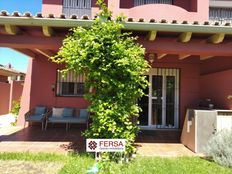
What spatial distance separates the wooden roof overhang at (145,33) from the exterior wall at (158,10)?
4501 millimetres

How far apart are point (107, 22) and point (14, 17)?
2.54 meters

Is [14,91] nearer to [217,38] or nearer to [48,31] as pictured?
[48,31]

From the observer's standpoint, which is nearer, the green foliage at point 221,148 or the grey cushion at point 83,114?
the green foliage at point 221,148

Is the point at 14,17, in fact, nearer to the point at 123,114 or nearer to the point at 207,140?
the point at 123,114

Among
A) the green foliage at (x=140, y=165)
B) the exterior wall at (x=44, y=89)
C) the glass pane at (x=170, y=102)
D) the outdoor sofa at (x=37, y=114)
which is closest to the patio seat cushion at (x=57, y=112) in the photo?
the outdoor sofa at (x=37, y=114)

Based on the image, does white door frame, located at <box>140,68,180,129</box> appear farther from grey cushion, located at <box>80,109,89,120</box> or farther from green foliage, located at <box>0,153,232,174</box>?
green foliage, located at <box>0,153,232,174</box>

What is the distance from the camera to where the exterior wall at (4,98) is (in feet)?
65.2

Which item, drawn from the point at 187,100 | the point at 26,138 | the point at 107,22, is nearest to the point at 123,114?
the point at 107,22

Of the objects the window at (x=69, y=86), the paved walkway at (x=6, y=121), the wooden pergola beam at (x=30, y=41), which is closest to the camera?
the wooden pergola beam at (x=30, y=41)

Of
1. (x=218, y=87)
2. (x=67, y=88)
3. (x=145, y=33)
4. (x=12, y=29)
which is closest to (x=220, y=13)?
(x=218, y=87)

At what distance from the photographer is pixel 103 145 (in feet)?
18.6

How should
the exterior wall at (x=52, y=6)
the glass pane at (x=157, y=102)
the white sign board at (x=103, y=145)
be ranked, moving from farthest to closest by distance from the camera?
the exterior wall at (x=52, y=6) < the glass pane at (x=157, y=102) < the white sign board at (x=103, y=145)

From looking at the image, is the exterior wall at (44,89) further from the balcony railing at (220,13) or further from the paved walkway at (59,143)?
the balcony railing at (220,13)

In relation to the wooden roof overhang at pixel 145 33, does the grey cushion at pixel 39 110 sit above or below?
below
